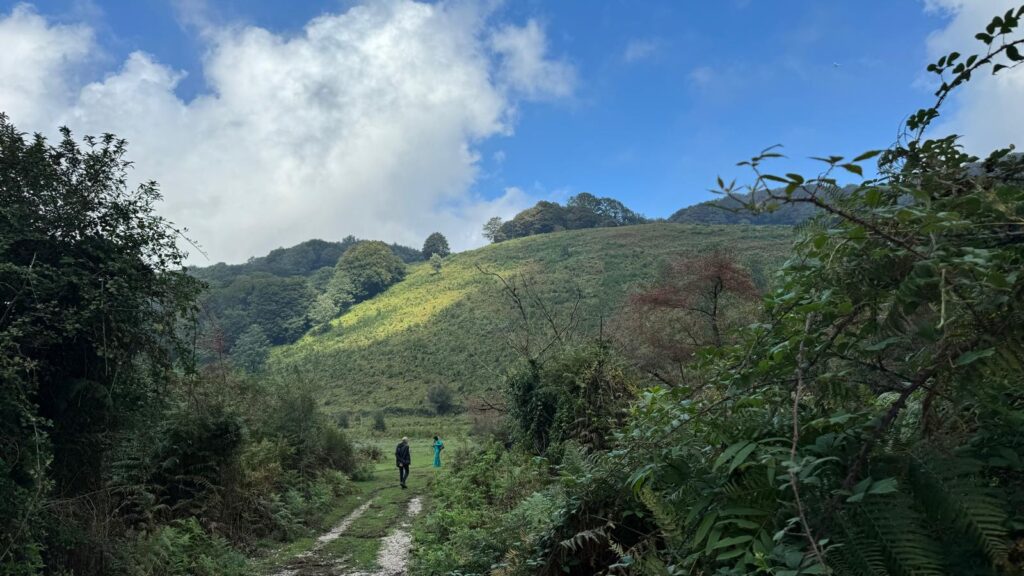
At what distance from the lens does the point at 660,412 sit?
8.48ft

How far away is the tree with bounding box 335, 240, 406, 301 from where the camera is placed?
8606cm

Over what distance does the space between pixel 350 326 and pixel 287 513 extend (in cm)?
6239

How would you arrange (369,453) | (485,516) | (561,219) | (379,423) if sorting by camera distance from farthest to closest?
(561,219) → (379,423) → (369,453) → (485,516)

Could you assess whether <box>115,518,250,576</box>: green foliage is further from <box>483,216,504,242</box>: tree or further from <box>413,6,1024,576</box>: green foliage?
<box>483,216,504,242</box>: tree

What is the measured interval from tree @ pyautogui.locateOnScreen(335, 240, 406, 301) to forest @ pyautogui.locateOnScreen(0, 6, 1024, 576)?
6775 centimetres

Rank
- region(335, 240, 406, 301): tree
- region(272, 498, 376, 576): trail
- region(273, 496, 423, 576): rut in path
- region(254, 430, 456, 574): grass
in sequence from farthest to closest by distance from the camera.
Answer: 1. region(335, 240, 406, 301): tree
2. region(254, 430, 456, 574): grass
3. region(272, 498, 376, 576): trail
4. region(273, 496, 423, 576): rut in path

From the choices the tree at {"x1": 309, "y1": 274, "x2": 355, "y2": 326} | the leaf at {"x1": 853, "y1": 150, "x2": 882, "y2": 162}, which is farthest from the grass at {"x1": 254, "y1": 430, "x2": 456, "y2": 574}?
the tree at {"x1": 309, "y1": 274, "x2": 355, "y2": 326}

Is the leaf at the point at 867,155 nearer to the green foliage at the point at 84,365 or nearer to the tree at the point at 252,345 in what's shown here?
the green foliage at the point at 84,365

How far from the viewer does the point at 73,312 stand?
650 centimetres

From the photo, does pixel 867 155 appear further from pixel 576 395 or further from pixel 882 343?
pixel 576 395

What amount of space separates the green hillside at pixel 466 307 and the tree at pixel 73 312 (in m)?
31.3

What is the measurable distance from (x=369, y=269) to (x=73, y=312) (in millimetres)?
82243

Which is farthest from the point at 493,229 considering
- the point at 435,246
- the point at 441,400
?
the point at 441,400

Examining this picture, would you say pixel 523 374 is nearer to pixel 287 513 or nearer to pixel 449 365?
pixel 287 513
